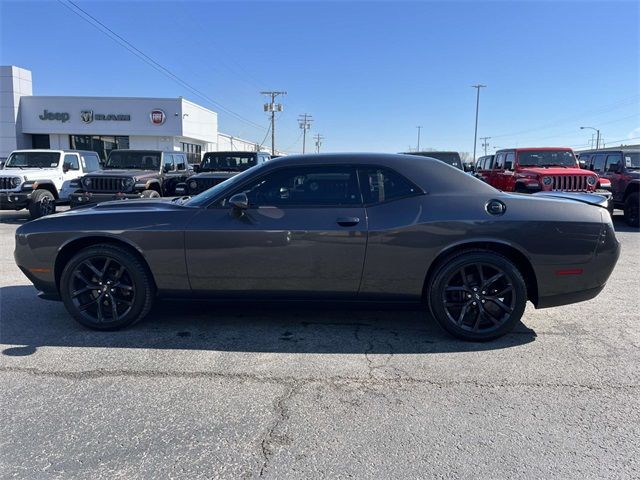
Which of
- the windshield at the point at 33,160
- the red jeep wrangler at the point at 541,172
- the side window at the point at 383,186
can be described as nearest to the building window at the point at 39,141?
the windshield at the point at 33,160

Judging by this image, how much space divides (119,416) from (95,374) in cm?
68

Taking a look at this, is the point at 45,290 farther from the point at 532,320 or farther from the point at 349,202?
the point at 532,320

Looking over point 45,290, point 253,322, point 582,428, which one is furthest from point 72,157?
point 582,428

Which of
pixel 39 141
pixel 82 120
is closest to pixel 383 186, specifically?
pixel 82 120

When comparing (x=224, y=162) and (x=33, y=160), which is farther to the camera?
(x=224, y=162)

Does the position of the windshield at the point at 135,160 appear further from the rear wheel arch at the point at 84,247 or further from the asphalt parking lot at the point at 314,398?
the rear wheel arch at the point at 84,247

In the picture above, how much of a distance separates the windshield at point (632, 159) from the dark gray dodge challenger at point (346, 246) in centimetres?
1099

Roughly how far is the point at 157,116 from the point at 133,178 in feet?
90.5

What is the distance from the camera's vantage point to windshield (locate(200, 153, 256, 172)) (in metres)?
13.6

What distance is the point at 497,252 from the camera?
4.00 metres

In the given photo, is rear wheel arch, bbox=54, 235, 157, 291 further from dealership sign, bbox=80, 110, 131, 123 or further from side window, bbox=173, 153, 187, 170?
dealership sign, bbox=80, 110, 131, 123

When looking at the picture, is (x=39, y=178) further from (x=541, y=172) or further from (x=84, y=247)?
(x=541, y=172)

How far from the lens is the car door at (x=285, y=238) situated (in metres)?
3.92

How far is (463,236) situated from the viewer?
3.89 m
